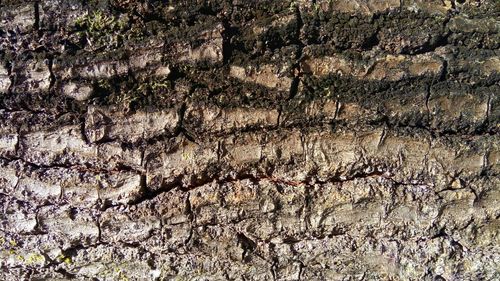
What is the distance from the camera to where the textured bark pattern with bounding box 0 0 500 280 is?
6.08 feet

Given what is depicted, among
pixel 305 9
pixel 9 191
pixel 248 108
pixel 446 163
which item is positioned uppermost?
pixel 305 9

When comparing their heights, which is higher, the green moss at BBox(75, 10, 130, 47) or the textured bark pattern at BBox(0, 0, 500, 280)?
the green moss at BBox(75, 10, 130, 47)

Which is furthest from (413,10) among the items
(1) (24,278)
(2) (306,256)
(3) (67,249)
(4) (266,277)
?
(1) (24,278)

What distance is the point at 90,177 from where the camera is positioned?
194 cm

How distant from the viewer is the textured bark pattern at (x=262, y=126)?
73.0 inches

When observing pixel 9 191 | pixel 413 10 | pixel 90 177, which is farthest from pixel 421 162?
pixel 9 191

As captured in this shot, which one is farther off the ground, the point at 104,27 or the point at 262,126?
the point at 104,27

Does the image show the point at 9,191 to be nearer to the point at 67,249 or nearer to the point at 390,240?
the point at 67,249

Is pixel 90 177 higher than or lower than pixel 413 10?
lower

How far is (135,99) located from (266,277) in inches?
31.1

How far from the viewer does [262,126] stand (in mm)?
1886

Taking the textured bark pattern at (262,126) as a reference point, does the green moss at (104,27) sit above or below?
above

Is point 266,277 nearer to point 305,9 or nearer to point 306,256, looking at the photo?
point 306,256

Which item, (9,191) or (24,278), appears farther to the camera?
(24,278)
